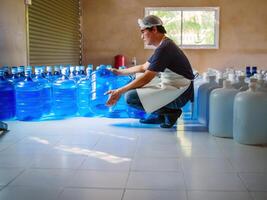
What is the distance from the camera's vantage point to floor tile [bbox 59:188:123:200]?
1.60 meters

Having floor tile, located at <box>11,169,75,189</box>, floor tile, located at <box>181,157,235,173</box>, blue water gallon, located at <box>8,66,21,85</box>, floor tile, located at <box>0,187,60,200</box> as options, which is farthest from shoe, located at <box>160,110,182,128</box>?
floor tile, located at <box>0,187,60,200</box>

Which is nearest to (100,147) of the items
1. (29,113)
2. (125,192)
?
(125,192)

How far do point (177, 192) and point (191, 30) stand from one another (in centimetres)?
527

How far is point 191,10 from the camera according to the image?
253 inches

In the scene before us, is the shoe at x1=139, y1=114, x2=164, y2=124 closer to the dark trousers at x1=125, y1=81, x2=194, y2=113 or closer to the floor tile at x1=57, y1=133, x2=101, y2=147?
the dark trousers at x1=125, y1=81, x2=194, y2=113

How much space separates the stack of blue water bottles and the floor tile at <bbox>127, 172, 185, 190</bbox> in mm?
1824

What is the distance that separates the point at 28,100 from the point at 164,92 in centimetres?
142

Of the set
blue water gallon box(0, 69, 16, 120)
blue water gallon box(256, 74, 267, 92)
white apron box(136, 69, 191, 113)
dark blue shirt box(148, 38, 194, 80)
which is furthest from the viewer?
blue water gallon box(0, 69, 16, 120)

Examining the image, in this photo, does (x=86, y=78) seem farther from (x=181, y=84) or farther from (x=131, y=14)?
(x=131, y=14)

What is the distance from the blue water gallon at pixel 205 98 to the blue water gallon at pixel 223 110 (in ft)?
1.02

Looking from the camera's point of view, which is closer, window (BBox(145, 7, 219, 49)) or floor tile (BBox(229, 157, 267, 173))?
floor tile (BBox(229, 157, 267, 173))

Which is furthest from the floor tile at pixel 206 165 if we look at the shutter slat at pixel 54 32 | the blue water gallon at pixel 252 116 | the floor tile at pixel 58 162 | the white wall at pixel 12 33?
the shutter slat at pixel 54 32

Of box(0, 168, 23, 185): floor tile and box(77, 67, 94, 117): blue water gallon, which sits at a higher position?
box(77, 67, 94, 117): blue water gallon

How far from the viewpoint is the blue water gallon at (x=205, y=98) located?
10.4ft
